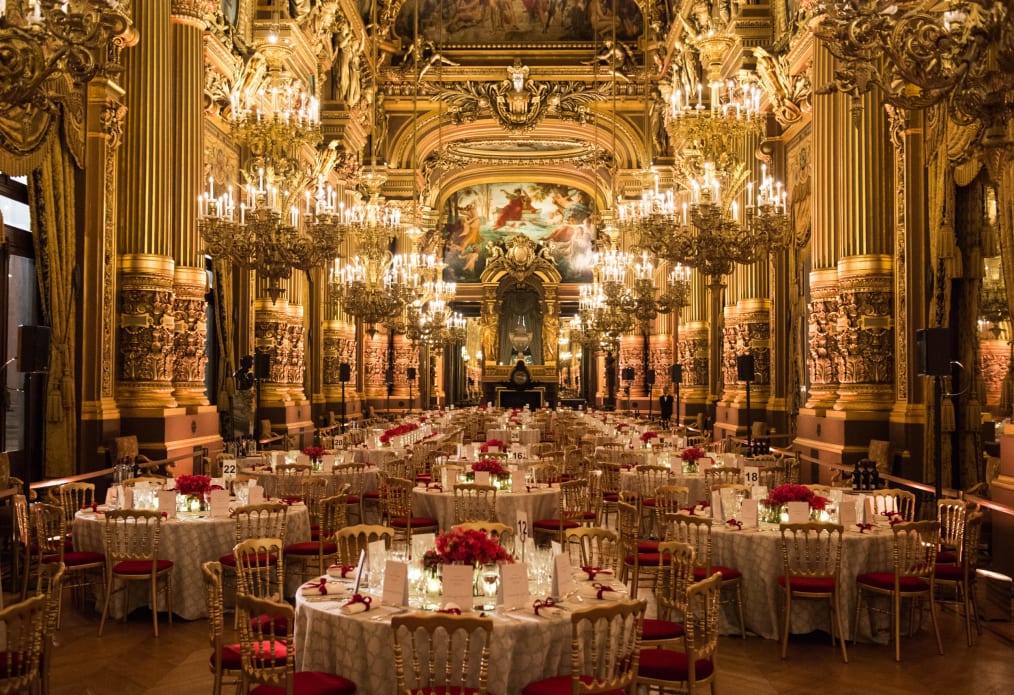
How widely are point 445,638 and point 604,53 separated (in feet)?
92.0

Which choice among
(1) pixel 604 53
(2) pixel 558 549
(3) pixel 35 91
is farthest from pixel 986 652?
(1) pixel 604 53

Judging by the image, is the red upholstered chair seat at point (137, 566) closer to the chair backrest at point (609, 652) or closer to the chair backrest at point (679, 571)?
the chair backrest at point (679, 571)

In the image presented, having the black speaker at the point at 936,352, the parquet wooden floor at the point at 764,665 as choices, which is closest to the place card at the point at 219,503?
the parquet wooden floor at the point at 764,665

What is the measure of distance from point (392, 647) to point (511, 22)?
93.3ft

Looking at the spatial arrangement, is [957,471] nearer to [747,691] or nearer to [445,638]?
[747,691]

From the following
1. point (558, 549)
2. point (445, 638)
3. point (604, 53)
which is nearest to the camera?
point (445, 638)

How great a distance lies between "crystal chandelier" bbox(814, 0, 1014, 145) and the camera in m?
5.13

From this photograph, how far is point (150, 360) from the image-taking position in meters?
13.1

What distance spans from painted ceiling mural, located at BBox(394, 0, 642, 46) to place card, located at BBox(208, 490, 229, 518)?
967 inches

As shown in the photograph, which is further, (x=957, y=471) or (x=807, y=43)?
(x=807, y=43)

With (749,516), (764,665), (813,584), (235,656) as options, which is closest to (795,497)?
(749,516)

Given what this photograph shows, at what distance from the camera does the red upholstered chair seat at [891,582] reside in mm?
7500

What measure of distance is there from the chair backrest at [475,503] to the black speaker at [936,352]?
168 inches

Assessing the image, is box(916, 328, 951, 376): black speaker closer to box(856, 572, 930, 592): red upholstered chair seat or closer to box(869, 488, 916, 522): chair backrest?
box(869, 488, 916, 522): chair backrest
